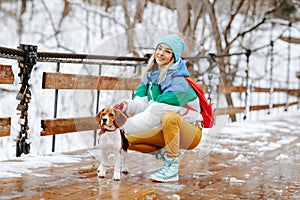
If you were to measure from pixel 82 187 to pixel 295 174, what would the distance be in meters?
1.59

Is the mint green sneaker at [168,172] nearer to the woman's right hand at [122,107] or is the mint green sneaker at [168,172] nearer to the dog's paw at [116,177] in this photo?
the dog's paw at [116,177]

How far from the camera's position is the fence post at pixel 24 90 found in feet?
11.2

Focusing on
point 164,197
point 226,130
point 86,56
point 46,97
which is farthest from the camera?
point 46,97

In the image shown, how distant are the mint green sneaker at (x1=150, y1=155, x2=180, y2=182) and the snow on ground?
408 millimetres

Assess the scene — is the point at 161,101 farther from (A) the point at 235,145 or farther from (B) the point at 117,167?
(A) the point at 235,145

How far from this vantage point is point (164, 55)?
2.84 metres

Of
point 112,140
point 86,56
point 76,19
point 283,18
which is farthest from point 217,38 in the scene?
point 112,140

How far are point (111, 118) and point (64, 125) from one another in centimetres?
142

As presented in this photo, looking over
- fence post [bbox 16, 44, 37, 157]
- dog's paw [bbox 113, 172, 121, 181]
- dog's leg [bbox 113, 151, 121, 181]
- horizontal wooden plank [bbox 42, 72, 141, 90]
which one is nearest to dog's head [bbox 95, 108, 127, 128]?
dog's leg [bbox 113, 151, 121, 181]

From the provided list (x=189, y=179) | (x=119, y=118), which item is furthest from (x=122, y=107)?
(x=189, y=179)

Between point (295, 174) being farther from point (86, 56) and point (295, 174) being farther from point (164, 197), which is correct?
point (86, 56)

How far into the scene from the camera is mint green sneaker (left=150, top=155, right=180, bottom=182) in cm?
287

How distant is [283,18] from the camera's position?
15688 mm

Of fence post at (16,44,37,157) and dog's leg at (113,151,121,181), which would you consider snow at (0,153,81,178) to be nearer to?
fence post at (16,44,37,157)
